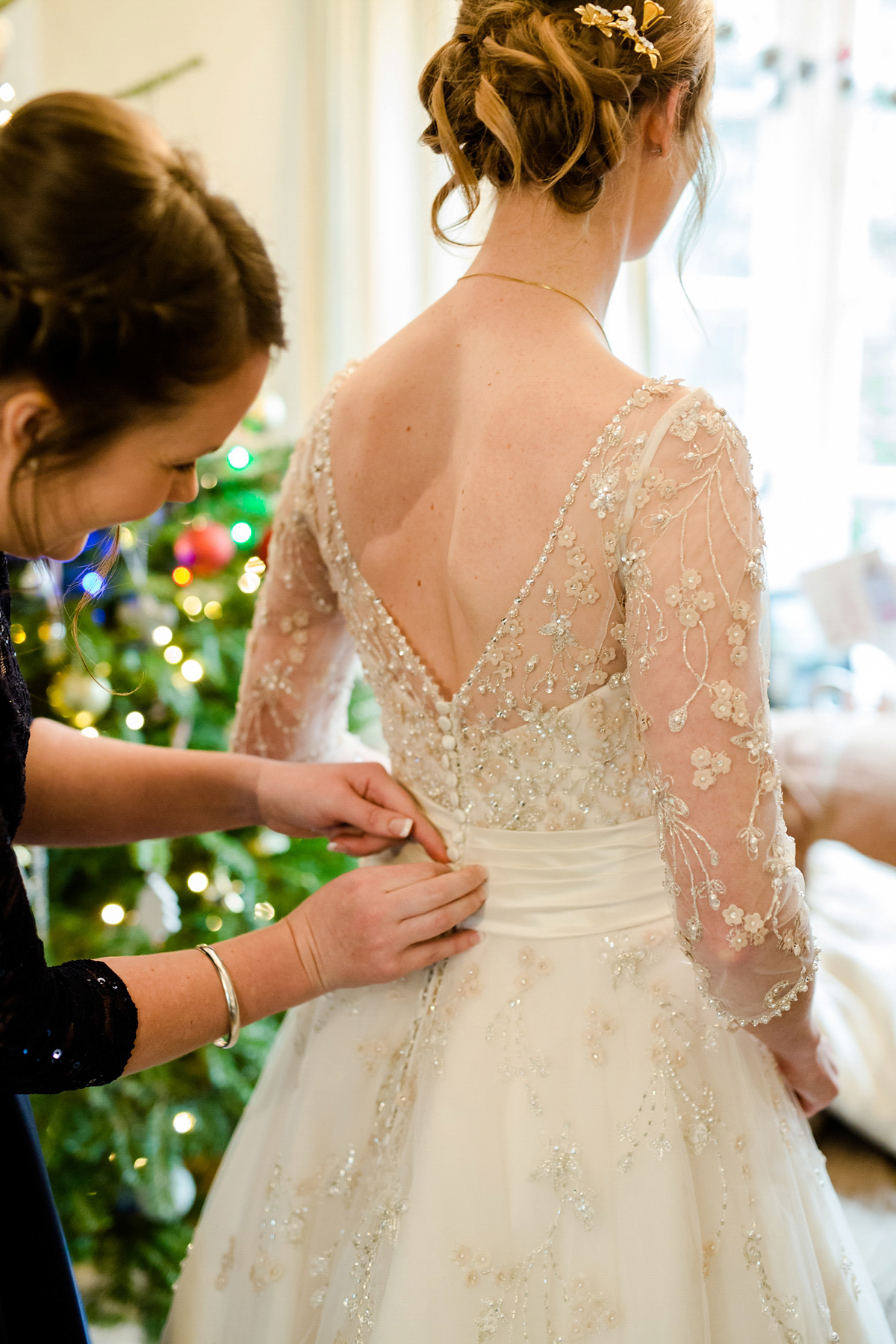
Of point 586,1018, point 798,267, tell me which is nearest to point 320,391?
point 798,267

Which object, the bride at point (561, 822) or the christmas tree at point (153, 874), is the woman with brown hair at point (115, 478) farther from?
the christmas tree at point (153, 874)

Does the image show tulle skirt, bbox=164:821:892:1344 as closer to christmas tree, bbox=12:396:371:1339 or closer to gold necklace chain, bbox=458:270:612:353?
gold necklace chain, bbox=458:270:612:353

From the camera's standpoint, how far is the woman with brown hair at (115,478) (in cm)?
62

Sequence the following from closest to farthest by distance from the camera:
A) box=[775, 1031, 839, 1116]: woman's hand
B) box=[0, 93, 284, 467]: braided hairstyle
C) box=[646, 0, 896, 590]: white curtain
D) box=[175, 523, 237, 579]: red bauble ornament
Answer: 1. box=[0, 93, 284, 467]: braided hairstyle
2. box=[775, 1031, 839, 1116]: woman's hand
3. box=[175, 523, 237, 579]: red bauble ornament
4. box=[646, 0, 896, 590]: white curtain

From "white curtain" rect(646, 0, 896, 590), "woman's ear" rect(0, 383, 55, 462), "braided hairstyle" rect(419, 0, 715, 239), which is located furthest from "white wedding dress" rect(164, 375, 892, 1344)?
"white curtain" rect(646, 0, 896, 590)

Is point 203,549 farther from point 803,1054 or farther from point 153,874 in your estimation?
point 803,1054

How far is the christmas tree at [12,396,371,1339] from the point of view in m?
1.69

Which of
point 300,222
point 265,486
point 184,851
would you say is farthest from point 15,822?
point 300,222

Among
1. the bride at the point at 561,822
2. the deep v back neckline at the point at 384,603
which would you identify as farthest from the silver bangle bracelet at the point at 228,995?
the deep v back neckline at the point at 384,603

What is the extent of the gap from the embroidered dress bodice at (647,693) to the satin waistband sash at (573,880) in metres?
0.02

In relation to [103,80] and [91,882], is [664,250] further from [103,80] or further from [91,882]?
[91,882]

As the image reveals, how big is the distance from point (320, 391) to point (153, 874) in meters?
1.73

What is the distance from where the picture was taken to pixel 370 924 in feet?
2.95

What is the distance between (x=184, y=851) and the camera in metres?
1.87
